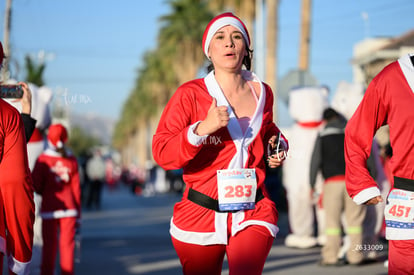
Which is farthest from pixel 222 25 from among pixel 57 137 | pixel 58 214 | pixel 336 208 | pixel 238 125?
pixel 336 208

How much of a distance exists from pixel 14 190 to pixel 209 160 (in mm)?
1079

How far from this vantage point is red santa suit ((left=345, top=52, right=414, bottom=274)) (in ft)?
13.1

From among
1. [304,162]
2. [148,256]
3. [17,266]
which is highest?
[17,266]

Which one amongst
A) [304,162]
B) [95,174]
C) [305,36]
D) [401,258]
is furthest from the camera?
[95,174]

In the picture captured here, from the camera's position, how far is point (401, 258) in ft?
13.0

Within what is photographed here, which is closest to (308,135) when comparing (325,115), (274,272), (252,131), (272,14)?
(325,115)

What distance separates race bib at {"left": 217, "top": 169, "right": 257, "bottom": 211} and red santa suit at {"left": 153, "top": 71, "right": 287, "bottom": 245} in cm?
4

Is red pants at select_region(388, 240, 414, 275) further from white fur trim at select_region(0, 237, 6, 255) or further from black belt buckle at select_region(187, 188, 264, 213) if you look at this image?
white fur trim at select_region(0, 237, 6, 255)

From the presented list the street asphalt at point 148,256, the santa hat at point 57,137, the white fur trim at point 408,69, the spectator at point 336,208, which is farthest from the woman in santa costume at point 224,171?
the spectator at point 336,208

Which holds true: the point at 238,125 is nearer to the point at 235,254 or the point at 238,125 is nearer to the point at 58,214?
the point at 235,254

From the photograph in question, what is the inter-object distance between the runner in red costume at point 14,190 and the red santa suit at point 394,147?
1773 millimetres

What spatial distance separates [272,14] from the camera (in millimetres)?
24453

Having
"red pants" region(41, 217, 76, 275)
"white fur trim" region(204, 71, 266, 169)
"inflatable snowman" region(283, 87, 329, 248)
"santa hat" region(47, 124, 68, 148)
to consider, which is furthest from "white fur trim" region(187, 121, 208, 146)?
"inflatable snowman" region(283, 87, 329, 248)

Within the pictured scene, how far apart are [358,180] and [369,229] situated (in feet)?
19.5
